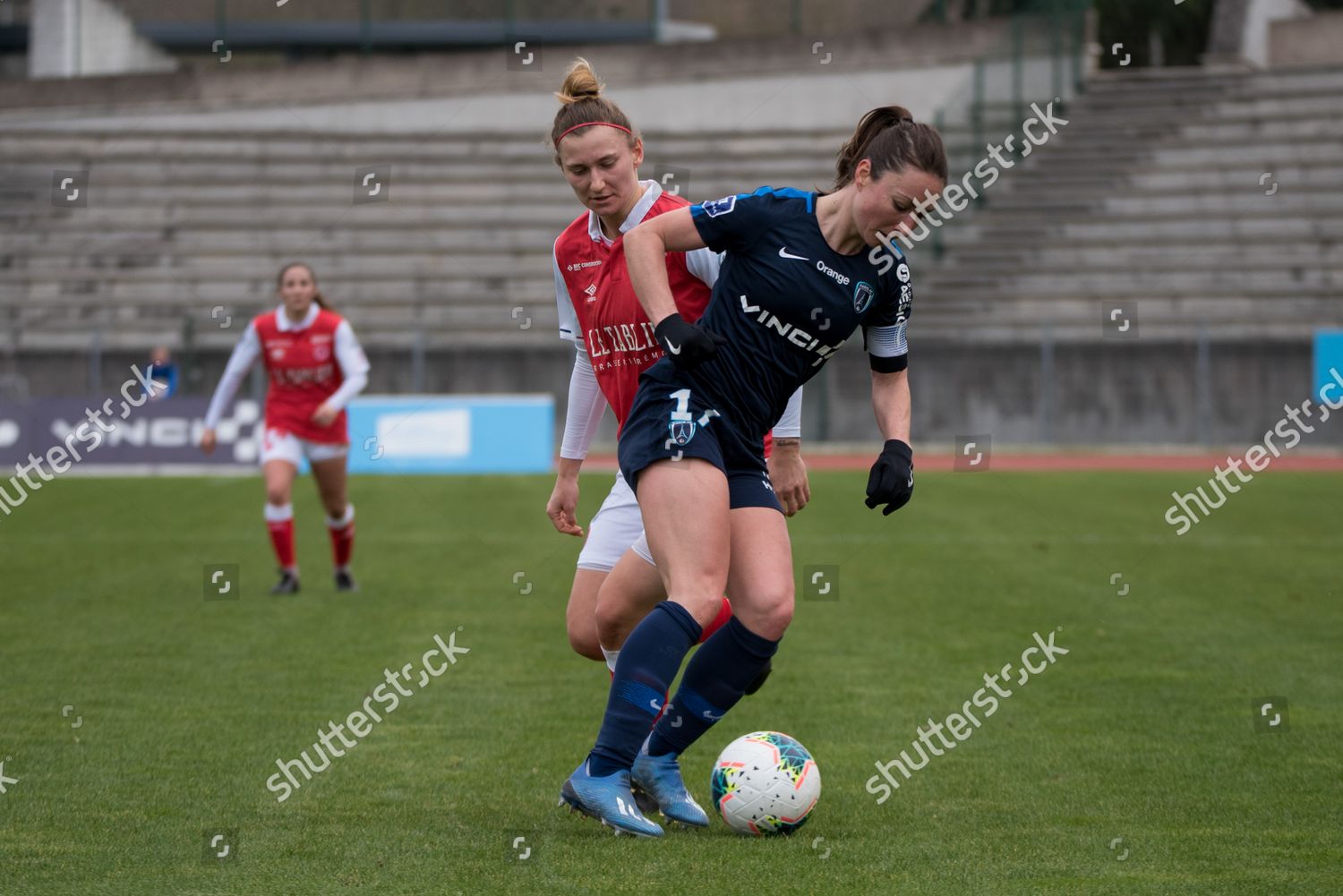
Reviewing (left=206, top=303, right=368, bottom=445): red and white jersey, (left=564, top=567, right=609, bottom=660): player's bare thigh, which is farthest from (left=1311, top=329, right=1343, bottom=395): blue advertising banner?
(left=564, top=567, right=609, bottom=660): player's bare thigh

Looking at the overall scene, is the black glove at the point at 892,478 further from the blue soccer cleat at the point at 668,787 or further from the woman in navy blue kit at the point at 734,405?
the blue soccer cleat at the point at 668,787

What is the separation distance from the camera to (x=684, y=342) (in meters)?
4.06

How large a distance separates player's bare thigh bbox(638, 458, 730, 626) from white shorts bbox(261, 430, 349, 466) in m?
6.13

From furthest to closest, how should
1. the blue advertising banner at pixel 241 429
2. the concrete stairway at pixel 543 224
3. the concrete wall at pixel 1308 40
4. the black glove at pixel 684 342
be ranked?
1. the concrete wall at pixel 1308 40
2. the concrete stairway at pixel 543 224
3. the blue advertising banner at pixel 241 429
4. the black glove at pixel 684 342

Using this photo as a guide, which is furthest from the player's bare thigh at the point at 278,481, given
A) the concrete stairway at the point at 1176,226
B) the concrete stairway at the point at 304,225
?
the concrete stairway at the point at 1176,226

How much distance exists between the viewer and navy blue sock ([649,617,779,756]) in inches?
175

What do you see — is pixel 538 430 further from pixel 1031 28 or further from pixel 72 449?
pixel 1031 28

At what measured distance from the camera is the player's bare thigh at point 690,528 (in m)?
4.23

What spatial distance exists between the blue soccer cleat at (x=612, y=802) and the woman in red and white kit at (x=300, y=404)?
592 cm

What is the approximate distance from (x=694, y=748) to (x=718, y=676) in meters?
1.28

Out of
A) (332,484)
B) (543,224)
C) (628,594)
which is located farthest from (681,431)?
(543,224)

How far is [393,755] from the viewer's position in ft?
18.1

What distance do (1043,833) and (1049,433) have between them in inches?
853

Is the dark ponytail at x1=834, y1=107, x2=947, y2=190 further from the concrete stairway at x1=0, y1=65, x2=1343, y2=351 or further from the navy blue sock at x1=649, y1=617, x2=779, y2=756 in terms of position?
the concrete stairway at x1=0, y1=65, x2=1343, y2=351
